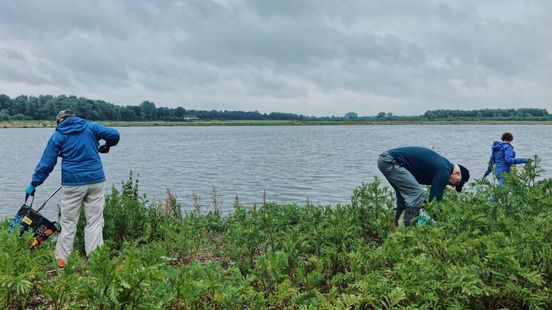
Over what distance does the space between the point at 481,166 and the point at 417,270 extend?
1013 inches

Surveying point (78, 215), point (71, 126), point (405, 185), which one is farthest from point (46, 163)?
point (405, 185)

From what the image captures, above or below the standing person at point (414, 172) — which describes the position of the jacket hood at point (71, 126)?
above

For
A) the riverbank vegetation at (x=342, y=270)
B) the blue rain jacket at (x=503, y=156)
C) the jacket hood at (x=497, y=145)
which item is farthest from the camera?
the jacket hood at (x=497, y=145)

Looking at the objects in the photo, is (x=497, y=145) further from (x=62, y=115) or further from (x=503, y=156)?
(x=62, y=115)

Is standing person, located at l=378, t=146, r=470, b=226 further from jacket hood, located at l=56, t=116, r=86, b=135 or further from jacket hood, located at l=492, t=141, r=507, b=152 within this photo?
jacket hood, located at l=492, t=141, r=507, b=152

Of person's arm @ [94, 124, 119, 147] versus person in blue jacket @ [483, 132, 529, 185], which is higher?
person's arm @ [94, 124, 119, 147]

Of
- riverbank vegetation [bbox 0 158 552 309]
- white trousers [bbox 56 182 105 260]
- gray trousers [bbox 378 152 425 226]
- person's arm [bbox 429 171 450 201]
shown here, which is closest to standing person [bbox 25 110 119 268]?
white trousers [bbox 56 182 105 260]

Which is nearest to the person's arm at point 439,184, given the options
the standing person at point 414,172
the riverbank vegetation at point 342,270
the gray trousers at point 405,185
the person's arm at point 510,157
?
the standing person at point 414,172

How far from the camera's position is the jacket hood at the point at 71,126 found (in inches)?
277

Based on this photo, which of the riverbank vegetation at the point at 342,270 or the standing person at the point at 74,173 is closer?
the riverbank vegetation at the point at 342,270

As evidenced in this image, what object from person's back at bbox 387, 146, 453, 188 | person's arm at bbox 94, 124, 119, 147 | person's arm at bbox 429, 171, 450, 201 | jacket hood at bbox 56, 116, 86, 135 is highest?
jacket hood at bbox 56, 116, 86, 135

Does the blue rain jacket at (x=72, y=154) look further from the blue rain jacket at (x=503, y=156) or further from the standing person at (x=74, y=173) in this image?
the blue rain jacket at (x=503, y=156)

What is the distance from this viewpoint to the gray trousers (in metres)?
7.33

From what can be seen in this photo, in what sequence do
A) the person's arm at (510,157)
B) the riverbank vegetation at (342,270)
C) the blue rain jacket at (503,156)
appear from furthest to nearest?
the blue rain jacket at (503,156), the person's arm at (510,157), the riverbank vegetation at (342,270)
